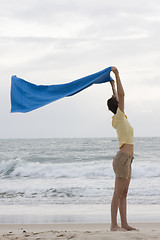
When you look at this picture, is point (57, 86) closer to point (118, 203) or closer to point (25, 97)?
point (25, 97)

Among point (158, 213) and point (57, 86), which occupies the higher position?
point (57, 86)

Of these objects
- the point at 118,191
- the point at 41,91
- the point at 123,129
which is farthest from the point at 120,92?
the point at 118,191

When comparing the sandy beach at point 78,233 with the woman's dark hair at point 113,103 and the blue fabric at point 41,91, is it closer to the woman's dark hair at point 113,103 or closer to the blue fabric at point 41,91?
the woman's dark hair at point 113,103

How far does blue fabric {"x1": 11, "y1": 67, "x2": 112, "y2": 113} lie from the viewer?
4977 mm

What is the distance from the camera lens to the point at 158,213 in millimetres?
7754

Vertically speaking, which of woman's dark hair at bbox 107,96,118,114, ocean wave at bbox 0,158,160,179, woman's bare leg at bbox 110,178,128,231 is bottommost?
ocean wave at bbox 0,158,160,179

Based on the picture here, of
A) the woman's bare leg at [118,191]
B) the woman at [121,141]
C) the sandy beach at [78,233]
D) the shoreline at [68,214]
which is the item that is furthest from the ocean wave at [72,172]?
the woman at [121,141]

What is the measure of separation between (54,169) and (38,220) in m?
12.8

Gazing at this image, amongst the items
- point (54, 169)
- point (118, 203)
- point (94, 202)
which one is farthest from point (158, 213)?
point (54, 169)

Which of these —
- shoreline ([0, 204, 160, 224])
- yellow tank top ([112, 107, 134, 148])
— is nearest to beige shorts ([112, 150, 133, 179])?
yellow tank top ([112, 107, 134, 148])

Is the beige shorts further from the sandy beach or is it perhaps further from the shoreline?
the shoreline

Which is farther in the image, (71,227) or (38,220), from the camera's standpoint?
(38,220)

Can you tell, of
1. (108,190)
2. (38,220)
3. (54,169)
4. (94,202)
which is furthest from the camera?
(54,169)

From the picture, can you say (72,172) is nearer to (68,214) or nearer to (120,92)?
(68,214)
